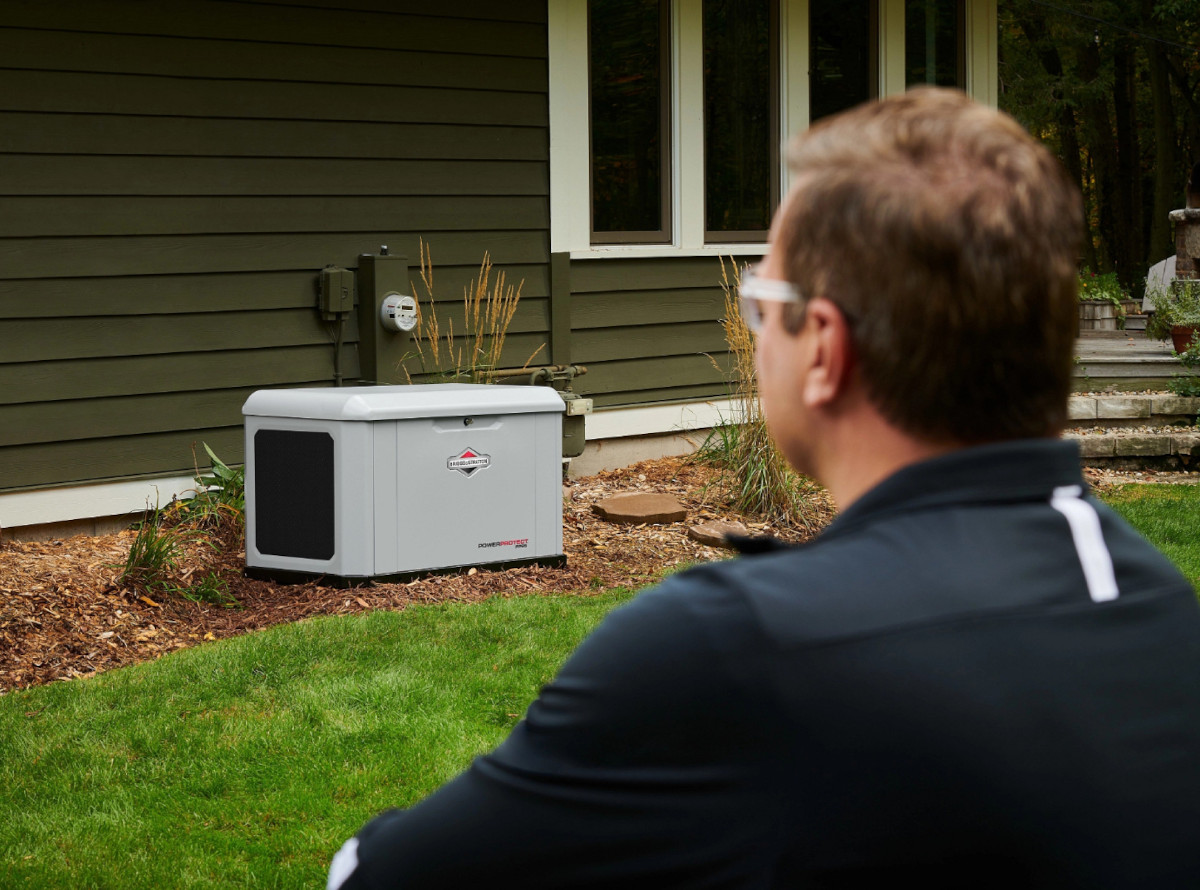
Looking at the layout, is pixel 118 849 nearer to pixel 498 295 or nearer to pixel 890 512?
pixel 890 512

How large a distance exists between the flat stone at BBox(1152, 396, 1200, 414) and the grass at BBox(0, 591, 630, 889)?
219 inches

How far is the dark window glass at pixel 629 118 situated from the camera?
8.22 m

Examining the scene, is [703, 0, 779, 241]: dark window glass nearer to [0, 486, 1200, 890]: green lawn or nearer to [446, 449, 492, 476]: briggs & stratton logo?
[446, 449, 492, 476]: briggs & stratton logo

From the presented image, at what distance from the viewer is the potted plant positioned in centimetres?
992

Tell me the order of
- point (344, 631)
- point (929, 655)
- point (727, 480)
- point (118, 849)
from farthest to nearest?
point (727, 480), point (344, 631), point (118, 849), point (929, 655)

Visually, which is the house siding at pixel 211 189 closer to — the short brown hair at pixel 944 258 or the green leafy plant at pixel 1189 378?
the green leafy plant at pixel 1189 378

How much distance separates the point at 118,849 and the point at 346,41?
4909mm

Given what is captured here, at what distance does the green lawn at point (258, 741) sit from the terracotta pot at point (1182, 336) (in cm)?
665

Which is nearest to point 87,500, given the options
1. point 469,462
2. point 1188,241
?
point 469,462

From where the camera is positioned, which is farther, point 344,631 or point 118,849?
point 344,631

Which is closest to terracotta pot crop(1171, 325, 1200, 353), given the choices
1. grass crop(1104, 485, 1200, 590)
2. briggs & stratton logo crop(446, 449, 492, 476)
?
grass crop(1104, 485, 1200, 590)

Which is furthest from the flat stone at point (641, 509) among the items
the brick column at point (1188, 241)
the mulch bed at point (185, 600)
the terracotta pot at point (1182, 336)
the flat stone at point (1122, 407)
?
the brick column at point (1188, 241)

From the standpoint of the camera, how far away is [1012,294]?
94 centimetres

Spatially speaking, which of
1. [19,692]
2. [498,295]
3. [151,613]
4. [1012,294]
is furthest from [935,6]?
[1012,294]
